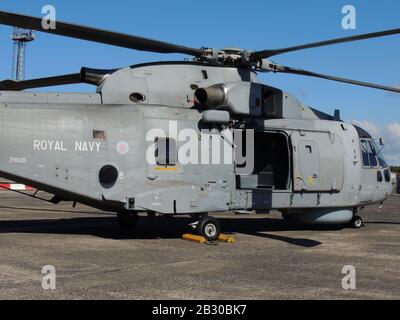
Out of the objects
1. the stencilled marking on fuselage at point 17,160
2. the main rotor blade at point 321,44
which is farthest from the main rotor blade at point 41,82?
the main rotor blade at point 321,44

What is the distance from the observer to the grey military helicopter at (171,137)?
35.2ft

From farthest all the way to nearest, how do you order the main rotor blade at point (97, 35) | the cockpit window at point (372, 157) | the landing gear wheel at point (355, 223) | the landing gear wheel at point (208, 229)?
1. the landing gear wheel at point (355, 223)
2. the cockpit window at point (372, 157)
3. the landing gear wheel at point (208, 229)
4. the main rotor blade at point (97, 35)

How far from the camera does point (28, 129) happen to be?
10680mm

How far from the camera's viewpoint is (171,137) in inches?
457

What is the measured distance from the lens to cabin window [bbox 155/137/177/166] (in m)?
11.5

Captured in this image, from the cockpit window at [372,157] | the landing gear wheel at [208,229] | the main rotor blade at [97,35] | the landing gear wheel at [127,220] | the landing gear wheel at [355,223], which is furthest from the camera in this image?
the landing gear wheel at [355,223]

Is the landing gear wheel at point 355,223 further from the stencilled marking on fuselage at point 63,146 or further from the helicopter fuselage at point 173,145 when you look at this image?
the stencilled marking on fuselage at point 63,146

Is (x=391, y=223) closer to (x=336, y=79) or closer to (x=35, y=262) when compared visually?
(x=336, y=79)

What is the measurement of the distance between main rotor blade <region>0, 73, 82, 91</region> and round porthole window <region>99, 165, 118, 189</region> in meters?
2.48

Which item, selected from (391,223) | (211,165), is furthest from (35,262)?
(391,223)

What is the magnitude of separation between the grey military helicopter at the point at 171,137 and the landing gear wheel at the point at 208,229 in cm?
2

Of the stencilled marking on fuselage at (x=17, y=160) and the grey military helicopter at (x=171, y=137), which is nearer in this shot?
the stencilled marking on fuselage at (x=17, y=160)

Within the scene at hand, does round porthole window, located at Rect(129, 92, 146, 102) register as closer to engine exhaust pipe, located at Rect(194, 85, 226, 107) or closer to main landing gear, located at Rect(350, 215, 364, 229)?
engine exhaust pipe, located at Rect(194, 85, 226, 107)
